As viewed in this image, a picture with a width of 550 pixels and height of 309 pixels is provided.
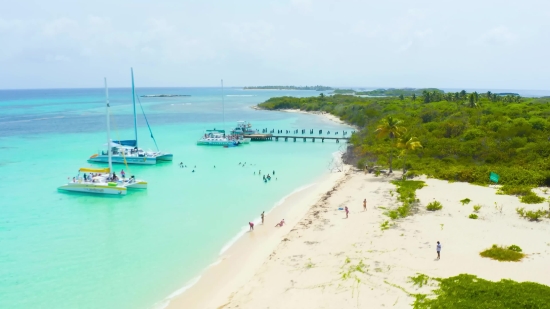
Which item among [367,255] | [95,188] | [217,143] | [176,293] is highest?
[217,143]

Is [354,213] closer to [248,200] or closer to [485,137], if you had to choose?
[248,200]

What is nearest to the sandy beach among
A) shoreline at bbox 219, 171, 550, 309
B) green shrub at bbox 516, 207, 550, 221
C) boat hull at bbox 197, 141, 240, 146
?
shoreline at bbox 219, 171, 550, 309

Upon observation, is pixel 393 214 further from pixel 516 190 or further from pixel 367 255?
pixel 516 190

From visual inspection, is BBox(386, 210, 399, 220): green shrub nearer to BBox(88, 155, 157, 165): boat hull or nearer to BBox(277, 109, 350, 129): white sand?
BBox(88, 155, 157, 165): boat hull

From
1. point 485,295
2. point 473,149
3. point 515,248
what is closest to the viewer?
point 485,295

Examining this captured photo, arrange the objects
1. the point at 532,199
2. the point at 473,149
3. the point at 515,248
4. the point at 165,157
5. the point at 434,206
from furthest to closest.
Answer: the point at 165,157
the point at 473,149
the point at 532,199
the point at 434,206
the point at 515,248

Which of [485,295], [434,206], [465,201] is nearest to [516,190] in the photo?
[465,201]

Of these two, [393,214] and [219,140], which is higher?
[219,140]
